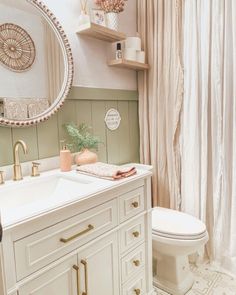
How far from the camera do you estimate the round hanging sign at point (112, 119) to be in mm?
1917

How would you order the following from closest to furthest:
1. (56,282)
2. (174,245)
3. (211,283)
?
1. (56,282)
2. (174,245)
3. (211,283)

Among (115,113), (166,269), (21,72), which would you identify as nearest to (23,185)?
(21,72)

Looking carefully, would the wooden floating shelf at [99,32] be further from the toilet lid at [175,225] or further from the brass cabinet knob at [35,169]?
the toilet lid at [175,225]

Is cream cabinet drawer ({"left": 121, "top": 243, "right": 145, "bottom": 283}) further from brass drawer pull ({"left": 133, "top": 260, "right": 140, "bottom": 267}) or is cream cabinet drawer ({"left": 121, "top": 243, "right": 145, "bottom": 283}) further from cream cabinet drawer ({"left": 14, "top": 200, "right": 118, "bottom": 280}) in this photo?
cream cabinet drawer ({"left": 14, "top": 200, "right": 118, "bottom": 280})

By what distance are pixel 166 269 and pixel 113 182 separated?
935 mm

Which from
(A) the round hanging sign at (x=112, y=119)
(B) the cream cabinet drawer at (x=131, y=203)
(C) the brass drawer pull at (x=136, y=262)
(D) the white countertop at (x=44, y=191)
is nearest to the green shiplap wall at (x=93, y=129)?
(A) the round hanging sign at (x=112, y=119)

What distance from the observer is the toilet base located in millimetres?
1705

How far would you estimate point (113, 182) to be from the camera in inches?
48.1

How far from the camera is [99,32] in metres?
1.64

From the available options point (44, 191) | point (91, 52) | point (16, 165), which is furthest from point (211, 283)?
point (91, 52)

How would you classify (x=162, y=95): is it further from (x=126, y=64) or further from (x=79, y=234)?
(x=79, y=234)

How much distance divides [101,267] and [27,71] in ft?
3.50

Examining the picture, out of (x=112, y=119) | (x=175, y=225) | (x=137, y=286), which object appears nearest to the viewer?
(x=137, y=286)

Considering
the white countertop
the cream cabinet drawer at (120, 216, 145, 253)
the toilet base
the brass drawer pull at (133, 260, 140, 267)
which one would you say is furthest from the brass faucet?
the toilet base
